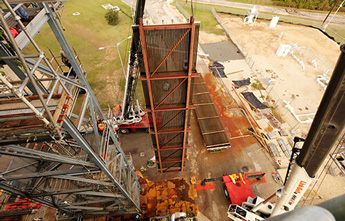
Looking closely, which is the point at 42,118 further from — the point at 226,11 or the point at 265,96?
the point at 226,11

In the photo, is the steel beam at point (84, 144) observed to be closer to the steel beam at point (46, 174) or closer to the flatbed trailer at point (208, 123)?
the steel beam at point (46, 174)

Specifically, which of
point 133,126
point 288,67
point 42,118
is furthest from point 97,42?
point 42,118

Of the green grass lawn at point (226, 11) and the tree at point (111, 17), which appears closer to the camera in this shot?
the tree at point (111, 17)

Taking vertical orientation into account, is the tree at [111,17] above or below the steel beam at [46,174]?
above

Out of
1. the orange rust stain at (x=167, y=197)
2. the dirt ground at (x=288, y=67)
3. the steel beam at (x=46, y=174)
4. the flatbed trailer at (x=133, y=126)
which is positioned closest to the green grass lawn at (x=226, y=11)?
the dirt ground at (x=288, y=67)

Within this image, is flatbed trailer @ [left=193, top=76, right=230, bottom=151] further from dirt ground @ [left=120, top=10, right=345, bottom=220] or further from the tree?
the tree

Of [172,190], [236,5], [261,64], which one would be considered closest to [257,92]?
[261,64]
